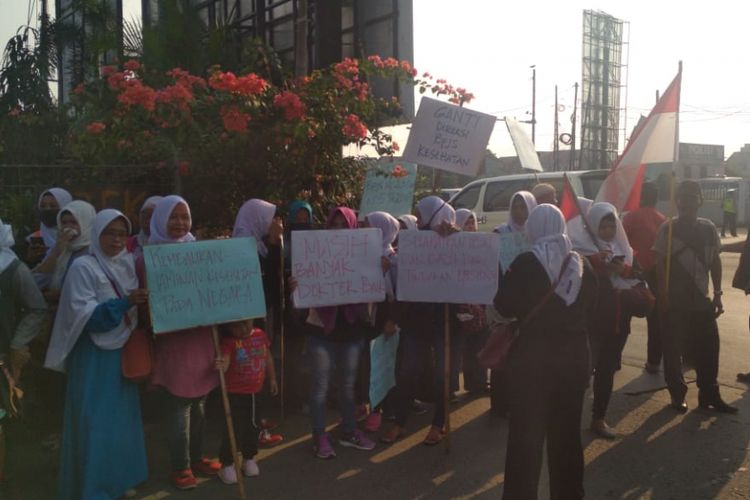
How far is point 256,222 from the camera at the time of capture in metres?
4.91

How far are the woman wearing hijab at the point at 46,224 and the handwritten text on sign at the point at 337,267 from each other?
185 centimetres

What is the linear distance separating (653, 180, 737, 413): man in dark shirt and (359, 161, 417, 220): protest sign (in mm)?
2254

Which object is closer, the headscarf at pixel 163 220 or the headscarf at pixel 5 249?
the headscarf at pixel 5 249

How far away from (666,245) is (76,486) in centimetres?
456

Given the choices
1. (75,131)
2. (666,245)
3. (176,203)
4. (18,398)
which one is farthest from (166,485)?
(666,245)

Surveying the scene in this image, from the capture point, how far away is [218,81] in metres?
5.45

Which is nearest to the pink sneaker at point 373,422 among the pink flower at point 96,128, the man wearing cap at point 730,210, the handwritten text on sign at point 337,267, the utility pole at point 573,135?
the handwritten text on sign at point 337,267

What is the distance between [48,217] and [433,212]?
109 inches

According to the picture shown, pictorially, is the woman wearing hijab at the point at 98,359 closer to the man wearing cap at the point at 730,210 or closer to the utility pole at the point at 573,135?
the man wearing cap at the point at 730,210

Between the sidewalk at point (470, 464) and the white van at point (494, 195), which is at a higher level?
the white van at point (494, 195)

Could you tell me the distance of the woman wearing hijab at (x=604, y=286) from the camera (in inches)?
195

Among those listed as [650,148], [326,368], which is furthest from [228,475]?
[650,148]

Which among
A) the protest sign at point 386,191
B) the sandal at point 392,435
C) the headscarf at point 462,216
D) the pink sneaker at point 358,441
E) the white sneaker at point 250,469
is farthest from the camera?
the protest sign at point 386,191

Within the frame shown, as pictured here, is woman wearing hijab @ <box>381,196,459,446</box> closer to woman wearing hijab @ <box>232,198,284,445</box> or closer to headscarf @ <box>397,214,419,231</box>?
woman wearing hijab @ <box>232,198,284,445</box>
